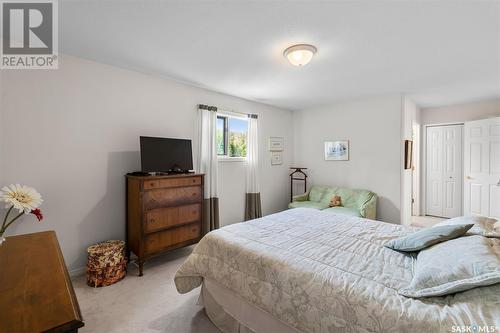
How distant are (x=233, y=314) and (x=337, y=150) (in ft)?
13.0

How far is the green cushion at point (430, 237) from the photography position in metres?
1.62

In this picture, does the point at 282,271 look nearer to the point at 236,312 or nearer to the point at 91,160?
the point at 236,312

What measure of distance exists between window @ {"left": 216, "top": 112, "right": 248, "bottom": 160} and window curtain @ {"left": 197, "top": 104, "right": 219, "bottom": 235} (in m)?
0.36

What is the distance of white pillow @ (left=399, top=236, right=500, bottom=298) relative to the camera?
1100 millimetres

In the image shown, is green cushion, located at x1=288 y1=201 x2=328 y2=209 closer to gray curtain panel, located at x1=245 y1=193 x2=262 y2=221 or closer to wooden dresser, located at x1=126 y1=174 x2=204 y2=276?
gray curtain panel, located at x1=245 y1=193 x2=262 y2=221

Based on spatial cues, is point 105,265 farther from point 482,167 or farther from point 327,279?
point 482,167

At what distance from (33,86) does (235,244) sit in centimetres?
267

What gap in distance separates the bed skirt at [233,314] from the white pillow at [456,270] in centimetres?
77

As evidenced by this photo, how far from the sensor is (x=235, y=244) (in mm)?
1854

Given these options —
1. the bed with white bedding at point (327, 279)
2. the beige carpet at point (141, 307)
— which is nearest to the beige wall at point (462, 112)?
the bed with white bedding at point (327, 279)

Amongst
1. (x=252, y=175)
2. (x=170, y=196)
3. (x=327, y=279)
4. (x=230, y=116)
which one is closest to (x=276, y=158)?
(x=252, y=175)

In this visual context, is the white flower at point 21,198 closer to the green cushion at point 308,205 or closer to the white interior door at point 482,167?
the green cushion at point 308,205

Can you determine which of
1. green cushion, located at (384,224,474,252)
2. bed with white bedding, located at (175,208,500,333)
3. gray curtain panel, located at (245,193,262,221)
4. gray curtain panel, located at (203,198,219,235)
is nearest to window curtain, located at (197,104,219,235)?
gray curtain panel, located at (203,198,219,235)

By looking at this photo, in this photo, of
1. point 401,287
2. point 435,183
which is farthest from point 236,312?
point 435,183
